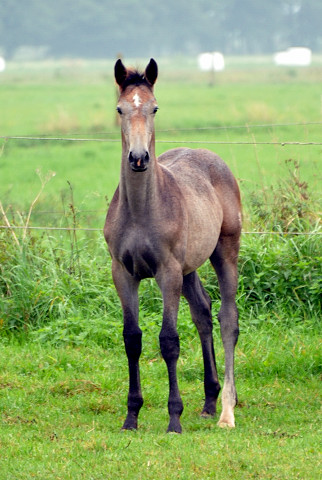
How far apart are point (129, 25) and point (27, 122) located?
240 feet

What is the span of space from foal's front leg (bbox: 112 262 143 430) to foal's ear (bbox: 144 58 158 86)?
50.4 inches

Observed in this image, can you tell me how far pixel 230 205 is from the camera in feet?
19.8

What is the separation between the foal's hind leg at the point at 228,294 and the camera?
5703mm

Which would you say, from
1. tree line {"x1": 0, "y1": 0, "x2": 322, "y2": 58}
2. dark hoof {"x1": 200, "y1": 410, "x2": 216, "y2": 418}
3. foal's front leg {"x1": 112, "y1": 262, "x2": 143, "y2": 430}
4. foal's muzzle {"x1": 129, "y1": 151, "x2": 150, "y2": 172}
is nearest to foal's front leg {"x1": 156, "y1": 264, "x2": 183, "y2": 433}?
foal's front leg {"x1": 112, "y1": 262, "x2": 143, "y2": 430}

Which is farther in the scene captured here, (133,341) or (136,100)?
(133,341)

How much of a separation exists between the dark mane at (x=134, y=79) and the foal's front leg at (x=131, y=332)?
1232 mm

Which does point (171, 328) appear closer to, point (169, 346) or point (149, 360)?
point (169, 346)

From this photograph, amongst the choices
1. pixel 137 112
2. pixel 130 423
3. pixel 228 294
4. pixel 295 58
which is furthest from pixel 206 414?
pixel 295 58

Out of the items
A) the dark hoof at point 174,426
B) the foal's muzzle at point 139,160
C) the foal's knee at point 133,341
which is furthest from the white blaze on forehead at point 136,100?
the dark hoof at point 174,426

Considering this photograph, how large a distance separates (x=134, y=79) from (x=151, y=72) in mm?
131

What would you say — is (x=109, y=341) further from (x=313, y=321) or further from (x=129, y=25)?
(x=129, y=25)

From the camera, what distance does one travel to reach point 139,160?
4.55 meters

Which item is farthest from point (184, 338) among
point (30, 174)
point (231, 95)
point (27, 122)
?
point (231, 95)

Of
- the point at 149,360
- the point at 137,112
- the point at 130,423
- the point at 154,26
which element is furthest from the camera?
the point at 154,26
